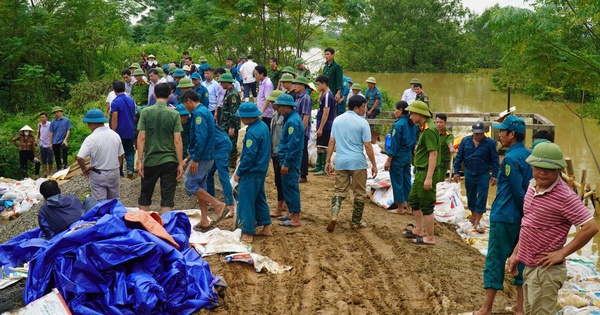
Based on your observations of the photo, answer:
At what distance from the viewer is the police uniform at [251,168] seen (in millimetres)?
7434

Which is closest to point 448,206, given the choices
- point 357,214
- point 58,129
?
point 357,214

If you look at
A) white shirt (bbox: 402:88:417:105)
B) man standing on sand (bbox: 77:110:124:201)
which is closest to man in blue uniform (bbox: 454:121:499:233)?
white shirt (bbox: 402:88:417:105)

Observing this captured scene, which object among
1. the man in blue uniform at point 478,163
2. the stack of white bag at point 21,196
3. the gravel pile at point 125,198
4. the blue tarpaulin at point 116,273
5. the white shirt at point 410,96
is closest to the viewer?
the blue tarpaulin at point 116,273

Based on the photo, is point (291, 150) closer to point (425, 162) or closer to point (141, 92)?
point (425, 162)

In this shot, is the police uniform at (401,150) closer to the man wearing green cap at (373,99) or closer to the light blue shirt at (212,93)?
the light blue shirt at (212,93)

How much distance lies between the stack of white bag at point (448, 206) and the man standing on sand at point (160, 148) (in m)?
4.36

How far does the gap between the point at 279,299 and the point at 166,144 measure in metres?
2.72

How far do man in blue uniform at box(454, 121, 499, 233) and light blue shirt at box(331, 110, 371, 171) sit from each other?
194cm

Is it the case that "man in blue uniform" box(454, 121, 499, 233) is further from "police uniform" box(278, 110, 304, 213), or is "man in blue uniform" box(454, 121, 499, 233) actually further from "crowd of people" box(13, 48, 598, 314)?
"police uniform" box(278, 110, 304, 213)

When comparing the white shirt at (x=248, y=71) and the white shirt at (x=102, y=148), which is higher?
the white shirt at (x=248, y=71)

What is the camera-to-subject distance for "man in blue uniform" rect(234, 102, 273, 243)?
7434 mm

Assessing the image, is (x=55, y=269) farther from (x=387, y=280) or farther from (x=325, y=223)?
(x=325, y=223)


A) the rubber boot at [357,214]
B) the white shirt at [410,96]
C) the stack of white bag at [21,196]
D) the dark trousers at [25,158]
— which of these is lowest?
the stack of white bag at [21,196]

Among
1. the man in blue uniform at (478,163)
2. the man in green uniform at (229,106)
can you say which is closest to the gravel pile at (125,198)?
the man in green uniform at (229,106)
